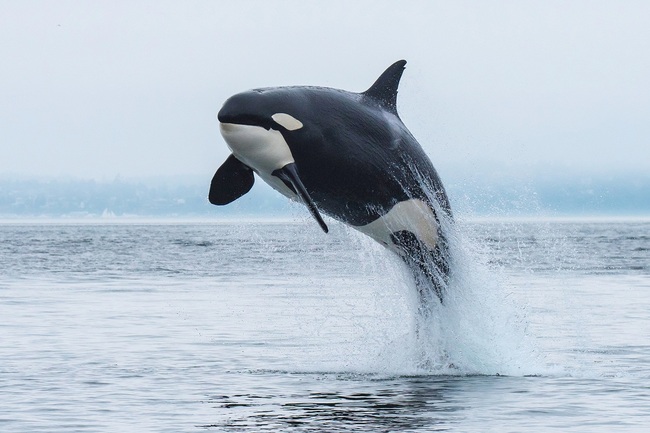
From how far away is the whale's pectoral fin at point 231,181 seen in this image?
1370 cm

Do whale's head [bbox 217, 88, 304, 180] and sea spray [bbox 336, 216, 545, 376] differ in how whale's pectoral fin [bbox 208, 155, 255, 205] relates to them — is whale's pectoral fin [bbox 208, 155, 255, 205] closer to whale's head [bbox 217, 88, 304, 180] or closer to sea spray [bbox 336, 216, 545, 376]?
whale's head [bbox 217, 88, 304, 180]

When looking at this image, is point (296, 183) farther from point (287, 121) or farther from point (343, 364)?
point (343, 364)

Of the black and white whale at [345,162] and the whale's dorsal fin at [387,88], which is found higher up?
the whale's dorsal fin at [387,88]

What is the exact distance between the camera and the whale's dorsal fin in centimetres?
1466

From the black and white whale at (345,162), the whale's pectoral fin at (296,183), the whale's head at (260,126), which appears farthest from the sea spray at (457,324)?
the whale's head at (260,126)

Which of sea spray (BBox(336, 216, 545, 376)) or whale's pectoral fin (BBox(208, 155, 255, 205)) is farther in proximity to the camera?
sea spray (BBox(336, 216, 545, 376))

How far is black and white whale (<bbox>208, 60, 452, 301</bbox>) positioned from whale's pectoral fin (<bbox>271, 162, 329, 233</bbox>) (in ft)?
0.04

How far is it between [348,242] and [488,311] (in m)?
2.30

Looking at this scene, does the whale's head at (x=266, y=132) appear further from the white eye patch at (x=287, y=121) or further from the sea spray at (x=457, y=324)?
the sea spray at (x=457, y=324)

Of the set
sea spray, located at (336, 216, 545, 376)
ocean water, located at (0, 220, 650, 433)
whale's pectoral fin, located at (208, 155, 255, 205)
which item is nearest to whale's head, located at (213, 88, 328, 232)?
A: whale's pectoral fin, located at (208, 155, 255, 205)

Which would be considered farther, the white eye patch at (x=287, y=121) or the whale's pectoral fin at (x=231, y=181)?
the whale's pectoral fin at (x=231, y=181)

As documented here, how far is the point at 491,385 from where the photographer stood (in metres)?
14.8

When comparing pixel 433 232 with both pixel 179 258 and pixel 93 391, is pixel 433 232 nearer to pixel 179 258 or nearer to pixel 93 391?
pixel 93 391

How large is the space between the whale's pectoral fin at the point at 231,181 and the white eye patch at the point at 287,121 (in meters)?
0.84
